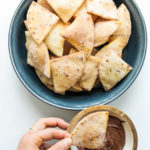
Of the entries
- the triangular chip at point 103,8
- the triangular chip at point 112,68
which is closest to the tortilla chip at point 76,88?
the triangular chip at point 112,68

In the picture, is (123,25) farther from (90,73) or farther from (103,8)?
(90,73)

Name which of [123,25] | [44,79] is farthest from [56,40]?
[123,25]

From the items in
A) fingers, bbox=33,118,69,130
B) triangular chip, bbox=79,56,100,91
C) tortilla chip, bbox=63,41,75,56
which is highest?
tortilla chip, bbox=63,41,75,56

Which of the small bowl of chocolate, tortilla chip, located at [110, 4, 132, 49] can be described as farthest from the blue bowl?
the small bowl of chocolate

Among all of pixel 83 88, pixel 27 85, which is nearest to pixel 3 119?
pixel 27 85

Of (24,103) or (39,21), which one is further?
(24,103)

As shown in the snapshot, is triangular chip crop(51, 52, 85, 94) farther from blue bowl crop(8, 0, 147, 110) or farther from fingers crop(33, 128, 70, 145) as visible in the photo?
fingers crop(33, 128, 70, 145)

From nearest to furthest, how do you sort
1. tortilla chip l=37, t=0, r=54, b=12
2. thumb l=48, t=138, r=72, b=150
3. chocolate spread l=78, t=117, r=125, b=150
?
thumb l=48, t=138, r=72, b=150
chocolate spread l=78, t=117, r=125, b=150
tortilla chip l=37, t=0, r=54, b=12
